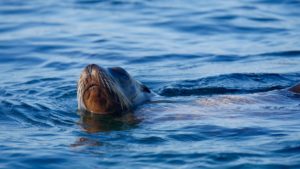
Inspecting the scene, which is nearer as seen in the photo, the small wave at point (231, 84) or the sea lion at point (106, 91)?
the sea lion at point (106, 91)

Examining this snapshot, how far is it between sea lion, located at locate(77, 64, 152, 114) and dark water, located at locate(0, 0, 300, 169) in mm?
198

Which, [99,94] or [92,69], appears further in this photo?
[99,94]

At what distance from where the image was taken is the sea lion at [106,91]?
26.7 feet

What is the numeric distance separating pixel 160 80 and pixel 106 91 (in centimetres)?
257

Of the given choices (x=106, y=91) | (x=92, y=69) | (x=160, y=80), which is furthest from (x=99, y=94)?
(x=160, y=80)

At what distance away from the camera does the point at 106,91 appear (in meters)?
8.24

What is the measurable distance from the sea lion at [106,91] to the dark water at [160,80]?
0.20 m

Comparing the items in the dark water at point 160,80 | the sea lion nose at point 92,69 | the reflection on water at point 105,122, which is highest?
the sea lion nose at point 92,69

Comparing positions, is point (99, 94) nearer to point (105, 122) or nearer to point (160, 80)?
point (105, 122)

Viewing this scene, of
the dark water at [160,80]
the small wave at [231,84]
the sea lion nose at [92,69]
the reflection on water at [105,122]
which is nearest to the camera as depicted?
the dark water at [160,80]

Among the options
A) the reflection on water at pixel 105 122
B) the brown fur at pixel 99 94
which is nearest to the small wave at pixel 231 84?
the brown fur at pixel 99 94

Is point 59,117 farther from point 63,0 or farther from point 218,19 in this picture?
point 63,0

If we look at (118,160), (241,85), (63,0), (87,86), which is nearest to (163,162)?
(118,160)

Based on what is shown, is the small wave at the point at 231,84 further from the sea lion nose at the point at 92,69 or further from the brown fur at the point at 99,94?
the sea lion nose at the point at 92,69
